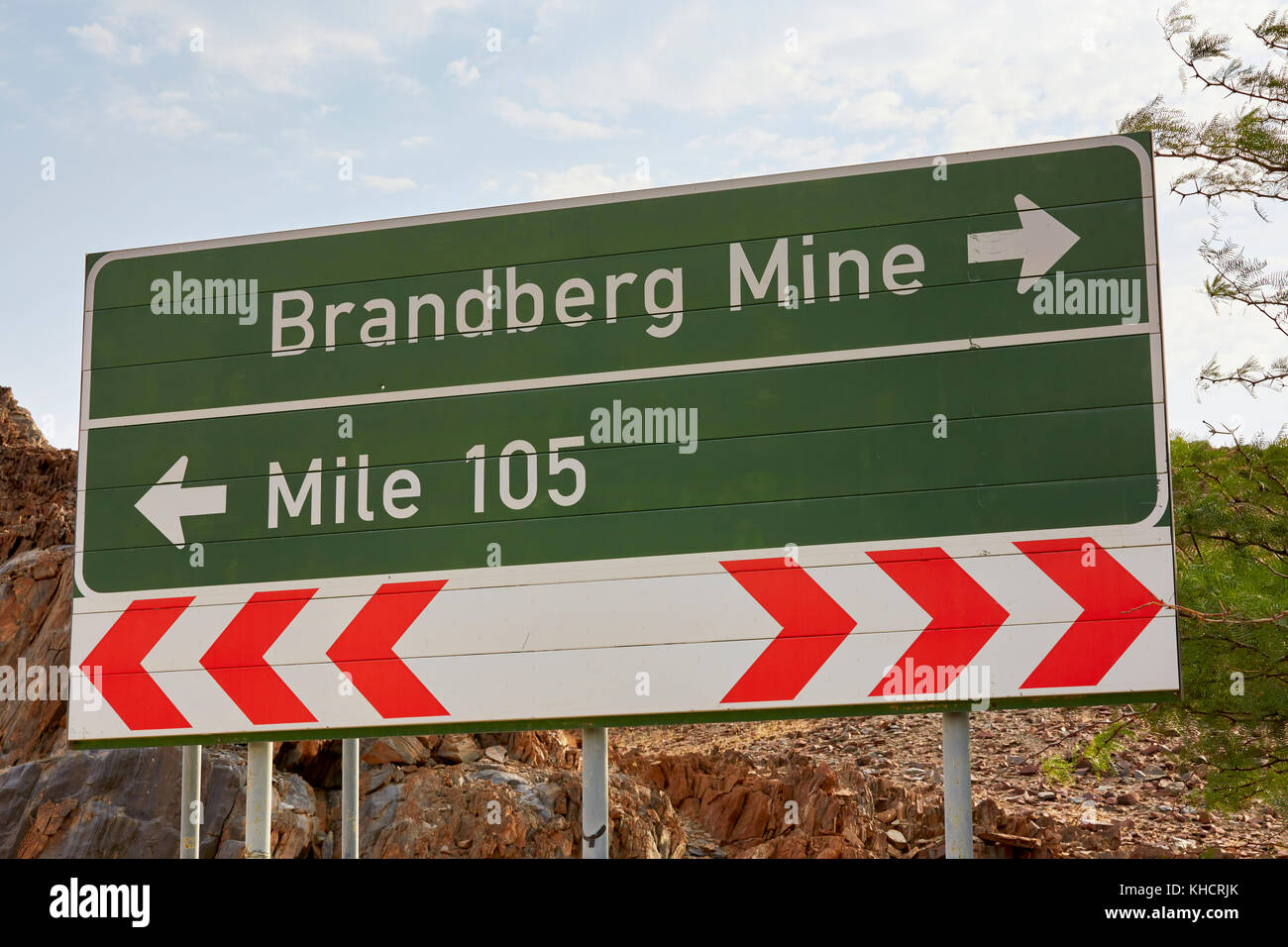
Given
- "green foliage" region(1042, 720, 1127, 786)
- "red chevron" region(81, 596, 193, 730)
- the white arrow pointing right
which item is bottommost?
"green foliage" region(1042, 720, 1127, 786)

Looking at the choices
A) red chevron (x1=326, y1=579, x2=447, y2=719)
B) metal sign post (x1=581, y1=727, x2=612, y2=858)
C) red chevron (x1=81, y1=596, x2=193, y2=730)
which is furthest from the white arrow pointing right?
red chevron (x1=81, y1=596, x2=193, y2=730)

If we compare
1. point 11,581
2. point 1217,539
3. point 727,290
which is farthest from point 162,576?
point 11,581

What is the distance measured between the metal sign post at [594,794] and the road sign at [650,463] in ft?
0.53

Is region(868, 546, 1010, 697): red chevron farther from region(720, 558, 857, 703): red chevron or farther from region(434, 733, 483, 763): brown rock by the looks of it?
region(434, 733, 483, 763): brown rock

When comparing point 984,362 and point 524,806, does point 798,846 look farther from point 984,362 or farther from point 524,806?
point 984,362

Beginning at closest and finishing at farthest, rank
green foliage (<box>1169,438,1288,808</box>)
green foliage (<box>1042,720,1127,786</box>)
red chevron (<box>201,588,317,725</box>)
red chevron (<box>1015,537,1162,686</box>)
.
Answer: red chevron (<box>1015,537,1162,686</box>) < red chevron (<box>201,588,317,725</box>) < green foliage (<box>1169,438,1288,808</box>) < green foliage (<box>1042,720,1127,786</box>)

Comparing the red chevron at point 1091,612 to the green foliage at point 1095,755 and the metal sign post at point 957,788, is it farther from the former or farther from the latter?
the green foliage at point 1095,755

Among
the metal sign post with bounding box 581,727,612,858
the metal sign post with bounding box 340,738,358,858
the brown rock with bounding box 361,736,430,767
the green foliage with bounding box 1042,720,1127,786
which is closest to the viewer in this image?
the metal sign post with bounding box 581,727,612,858

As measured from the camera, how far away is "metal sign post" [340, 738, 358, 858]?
6.07m

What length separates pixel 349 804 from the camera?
7004 millimetres

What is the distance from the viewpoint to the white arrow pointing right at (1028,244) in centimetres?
495

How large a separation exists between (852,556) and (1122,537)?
1.08 meters

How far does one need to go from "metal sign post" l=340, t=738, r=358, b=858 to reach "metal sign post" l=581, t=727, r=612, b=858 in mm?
1553

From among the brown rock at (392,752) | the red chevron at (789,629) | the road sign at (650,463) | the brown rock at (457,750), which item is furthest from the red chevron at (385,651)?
the brown rock at (457,750)
